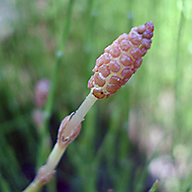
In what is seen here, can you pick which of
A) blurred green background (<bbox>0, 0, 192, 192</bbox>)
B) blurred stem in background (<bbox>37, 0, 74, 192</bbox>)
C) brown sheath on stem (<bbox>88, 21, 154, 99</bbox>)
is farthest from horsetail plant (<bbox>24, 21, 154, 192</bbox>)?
blurred green background (<bbox>0, 0, 192, 192</bbox>)

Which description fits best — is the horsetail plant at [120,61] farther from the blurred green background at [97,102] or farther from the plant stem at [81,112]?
the blurred green background at [97,102]

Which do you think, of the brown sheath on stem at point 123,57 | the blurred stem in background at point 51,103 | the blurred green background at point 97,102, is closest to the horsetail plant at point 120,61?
the brown sheath on stem at point 123,57

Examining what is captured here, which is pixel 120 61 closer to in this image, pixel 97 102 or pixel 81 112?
pixel 81 112

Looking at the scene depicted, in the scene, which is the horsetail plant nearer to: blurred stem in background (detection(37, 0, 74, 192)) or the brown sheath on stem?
the brown sheath on stem

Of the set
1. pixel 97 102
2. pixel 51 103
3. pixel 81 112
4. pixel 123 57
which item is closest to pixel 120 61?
pixel 123 57

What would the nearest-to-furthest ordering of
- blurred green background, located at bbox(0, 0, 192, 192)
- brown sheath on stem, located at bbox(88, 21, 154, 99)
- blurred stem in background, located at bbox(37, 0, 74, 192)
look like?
brown sheath on stem, located at bbox(88, 21, 154, 99) < blurred stem in background, located at bbox(37, 0, 74, 192) < blurred green background, located at bbox(0, 0, 192, 192)

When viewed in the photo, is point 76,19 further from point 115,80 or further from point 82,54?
point 115,80
